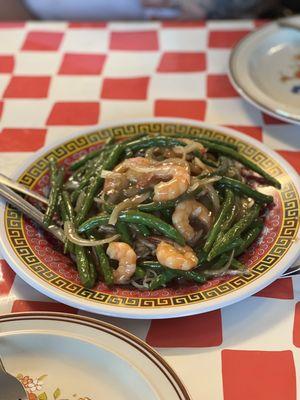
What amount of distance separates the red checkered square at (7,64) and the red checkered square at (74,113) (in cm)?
32

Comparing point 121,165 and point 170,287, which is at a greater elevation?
point 121,165

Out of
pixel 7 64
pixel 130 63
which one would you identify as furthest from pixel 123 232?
pixel 7 64

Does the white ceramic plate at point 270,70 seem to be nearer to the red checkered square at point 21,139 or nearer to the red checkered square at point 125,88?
the red checkered square at point 125,88

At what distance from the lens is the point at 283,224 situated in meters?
1.29

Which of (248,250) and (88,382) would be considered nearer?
(88,382)

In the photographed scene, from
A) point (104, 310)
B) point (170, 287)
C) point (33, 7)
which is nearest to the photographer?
point (104, 310)

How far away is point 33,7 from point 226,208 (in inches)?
69.2

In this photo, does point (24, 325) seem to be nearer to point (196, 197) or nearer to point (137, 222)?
point (137, 222)

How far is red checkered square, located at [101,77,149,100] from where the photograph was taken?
191 cm

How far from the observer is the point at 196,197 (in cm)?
129

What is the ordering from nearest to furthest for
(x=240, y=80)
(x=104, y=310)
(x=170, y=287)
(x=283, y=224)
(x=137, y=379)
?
(x=137, y=379), (x=104, y=310), (x=170, y=287), (x=283, y=224), (x=240, y=80)

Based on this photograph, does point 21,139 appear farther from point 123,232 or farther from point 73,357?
point 73,357

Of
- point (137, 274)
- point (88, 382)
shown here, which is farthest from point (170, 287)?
point (88, 382)

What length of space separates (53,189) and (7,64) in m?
0.89
